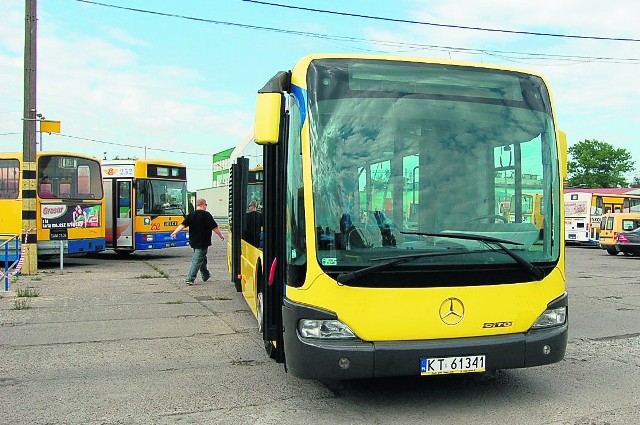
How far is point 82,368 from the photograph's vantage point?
6355 mm

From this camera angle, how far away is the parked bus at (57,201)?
16062 mm

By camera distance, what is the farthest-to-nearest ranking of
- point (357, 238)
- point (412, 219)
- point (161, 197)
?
point (161, 197) < point (412, 219) < point (357, 238)

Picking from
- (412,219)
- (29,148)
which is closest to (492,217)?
Answer: (412,219)

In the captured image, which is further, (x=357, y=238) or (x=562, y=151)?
(x=562, y=151)

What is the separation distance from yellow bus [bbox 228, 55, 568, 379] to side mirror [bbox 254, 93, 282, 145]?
1 centimetres

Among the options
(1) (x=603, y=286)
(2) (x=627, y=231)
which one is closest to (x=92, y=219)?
(1) (x=603, y=286)

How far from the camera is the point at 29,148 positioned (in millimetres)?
14891

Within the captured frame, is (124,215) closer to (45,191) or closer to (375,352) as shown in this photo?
(45,191)

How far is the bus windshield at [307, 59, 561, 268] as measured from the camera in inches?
187

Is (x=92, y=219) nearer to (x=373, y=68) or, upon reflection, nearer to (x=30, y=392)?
(x=30, y=392)

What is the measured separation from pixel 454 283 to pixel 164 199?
54.7ft

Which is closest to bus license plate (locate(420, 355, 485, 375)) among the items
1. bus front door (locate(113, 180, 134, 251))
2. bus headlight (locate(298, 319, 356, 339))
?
bus headlight (locate(298, 319, 356, 339))

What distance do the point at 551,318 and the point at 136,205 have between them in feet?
53.9

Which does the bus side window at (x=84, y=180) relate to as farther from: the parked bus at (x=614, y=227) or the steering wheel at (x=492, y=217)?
the parked bus at (x=614, y=227)
